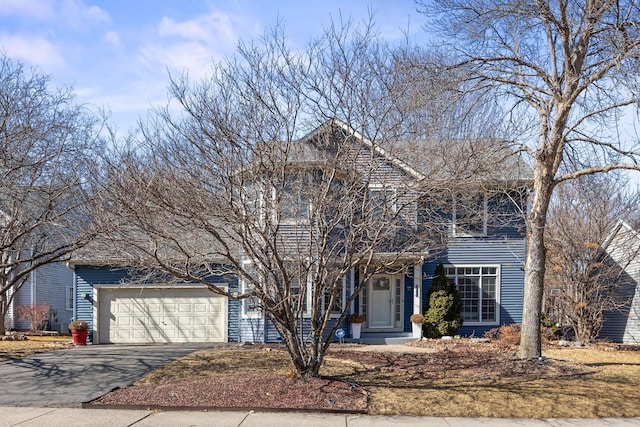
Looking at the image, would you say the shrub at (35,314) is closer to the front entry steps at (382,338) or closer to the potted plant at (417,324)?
the front entry steps at (382,338)

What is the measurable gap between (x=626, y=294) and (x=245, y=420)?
17929 millimetres

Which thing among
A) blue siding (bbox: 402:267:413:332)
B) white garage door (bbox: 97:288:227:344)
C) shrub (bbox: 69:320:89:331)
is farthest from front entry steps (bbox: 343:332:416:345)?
shrub (bbox: 69:320:89:331)

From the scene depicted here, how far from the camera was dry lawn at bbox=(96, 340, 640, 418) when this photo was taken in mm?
9227

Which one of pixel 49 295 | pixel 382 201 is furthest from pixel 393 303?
pixel 49 295

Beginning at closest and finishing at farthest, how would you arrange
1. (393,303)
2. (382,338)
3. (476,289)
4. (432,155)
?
(432,155), (382,338), (393,303), (476,289)

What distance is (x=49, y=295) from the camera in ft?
87.7

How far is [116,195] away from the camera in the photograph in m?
9.41

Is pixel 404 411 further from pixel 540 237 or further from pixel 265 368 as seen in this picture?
pixel 540 237

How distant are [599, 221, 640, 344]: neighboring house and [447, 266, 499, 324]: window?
4.16 meters

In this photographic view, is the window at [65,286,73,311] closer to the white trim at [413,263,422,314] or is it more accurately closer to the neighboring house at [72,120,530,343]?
the neighboring house at [72,120,530,343]

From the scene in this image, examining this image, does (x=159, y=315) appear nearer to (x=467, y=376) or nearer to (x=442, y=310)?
(x=442, y=310)

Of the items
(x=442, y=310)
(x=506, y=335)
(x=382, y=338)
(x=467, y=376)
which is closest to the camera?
(x=467, y=376)

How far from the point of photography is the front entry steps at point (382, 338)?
17.5m

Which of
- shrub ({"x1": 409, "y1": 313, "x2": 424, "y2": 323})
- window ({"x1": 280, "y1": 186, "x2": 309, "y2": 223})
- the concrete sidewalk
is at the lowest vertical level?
shrub ({"x1": 409, "y1": 313, "x2": 424, "y2": 323})
